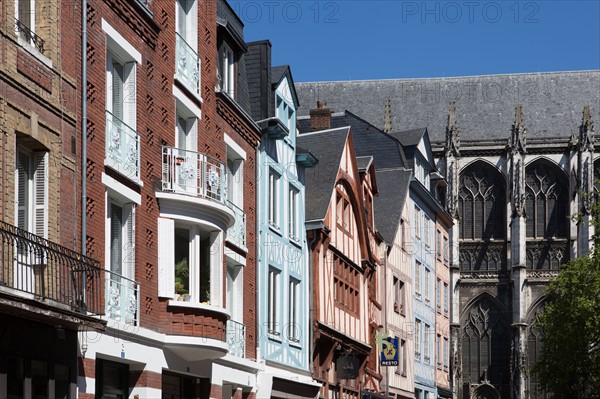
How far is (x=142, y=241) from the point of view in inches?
797

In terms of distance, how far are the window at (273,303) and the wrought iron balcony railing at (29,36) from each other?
13352mm

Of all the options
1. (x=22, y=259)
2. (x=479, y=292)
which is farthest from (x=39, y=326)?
(x=479, y=292)

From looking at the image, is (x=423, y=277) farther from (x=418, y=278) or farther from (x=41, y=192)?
(x=41, y=192)

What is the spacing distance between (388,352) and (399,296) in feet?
21.9

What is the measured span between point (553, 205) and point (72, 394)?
73.4 m

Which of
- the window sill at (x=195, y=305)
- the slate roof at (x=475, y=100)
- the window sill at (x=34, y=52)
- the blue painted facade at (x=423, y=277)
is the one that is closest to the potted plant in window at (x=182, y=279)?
the window sill at (x=195, y=305)

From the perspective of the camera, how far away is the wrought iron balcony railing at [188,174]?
2139cm

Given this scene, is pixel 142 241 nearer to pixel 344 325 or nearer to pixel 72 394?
pixel 72 394

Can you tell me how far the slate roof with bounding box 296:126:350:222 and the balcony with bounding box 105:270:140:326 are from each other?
1449 cm

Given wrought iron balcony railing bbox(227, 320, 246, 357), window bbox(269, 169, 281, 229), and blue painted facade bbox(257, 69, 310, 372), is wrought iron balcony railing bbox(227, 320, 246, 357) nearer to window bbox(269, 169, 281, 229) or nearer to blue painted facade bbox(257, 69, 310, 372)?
blue painted facade bbox(257, 69, 310, 372)

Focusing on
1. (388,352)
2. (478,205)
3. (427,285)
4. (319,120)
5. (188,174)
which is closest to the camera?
(188,174)

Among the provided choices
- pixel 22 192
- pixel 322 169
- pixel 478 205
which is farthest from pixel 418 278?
pixel 478 205

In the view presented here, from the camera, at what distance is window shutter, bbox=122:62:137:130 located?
66.0 ft

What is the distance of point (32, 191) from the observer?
16.6 m
